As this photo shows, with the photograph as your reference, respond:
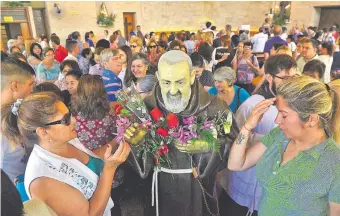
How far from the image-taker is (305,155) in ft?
4.47

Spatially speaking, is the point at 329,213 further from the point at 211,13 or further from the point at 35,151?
the point at 211,13

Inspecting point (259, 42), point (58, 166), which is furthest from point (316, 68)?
point (259, 42)

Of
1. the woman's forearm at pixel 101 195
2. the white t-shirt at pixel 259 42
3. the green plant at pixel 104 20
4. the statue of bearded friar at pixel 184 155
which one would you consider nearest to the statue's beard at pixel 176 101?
the statue of bearded friar at pixel 184 155

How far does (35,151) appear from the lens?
4.70 feet

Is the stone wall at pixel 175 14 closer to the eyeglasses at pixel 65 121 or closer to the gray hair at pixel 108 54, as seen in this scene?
the gray hair at pixel 108 54

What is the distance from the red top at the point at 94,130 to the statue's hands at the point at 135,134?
2.04 ft

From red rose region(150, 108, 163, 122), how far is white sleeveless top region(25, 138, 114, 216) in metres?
0.52

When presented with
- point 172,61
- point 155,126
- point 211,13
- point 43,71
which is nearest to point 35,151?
point 155,126

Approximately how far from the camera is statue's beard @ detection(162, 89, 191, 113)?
1.74 meters

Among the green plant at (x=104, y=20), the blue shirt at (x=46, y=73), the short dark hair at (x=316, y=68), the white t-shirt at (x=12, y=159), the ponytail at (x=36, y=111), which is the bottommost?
the white t-shirt at (x=12, y=159)

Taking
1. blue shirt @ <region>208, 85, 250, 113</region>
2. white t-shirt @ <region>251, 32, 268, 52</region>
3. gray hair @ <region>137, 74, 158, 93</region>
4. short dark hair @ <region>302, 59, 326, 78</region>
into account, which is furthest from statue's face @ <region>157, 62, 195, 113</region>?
white t-shirt @ <region>251, 32, 268, 52</region>

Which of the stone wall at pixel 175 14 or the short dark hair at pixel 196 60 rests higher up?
the stone wall at pixel 175 14

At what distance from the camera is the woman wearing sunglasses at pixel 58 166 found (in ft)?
4.24

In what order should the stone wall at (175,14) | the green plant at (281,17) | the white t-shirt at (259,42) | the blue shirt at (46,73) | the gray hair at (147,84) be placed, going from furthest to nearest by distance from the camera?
the green plant at (281,17) → the stone wall at (175,14) → the white t-shirt at (259,42) → the blue shirt at (46,73) → the gray hair at (147,84)
